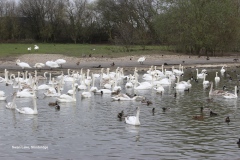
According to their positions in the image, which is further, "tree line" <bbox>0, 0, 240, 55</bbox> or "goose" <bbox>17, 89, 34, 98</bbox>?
"tree line" <bbox>0, 0, 240, 55</bbox>

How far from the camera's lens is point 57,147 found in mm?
13875

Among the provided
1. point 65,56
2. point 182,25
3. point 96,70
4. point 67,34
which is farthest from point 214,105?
point 67,34

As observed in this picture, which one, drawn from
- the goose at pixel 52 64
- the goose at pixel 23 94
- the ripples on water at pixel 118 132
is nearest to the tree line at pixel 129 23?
the goose at pixel 52 64

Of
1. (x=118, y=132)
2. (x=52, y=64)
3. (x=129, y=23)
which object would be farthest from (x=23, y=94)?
(x=129, y=23)

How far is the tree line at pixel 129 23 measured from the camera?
56.2 m

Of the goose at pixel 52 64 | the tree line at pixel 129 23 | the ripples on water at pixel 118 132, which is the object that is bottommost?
the ripples on water at pixel 118 132

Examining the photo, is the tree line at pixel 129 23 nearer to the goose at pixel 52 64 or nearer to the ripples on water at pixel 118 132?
the goose at pixel 52 64

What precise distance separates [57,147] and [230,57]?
4505 cm

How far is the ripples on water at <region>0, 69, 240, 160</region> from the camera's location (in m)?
13.2

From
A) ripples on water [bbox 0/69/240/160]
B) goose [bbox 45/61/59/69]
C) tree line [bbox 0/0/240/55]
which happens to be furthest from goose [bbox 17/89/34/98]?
tree line [bbox 0/0/240/55]

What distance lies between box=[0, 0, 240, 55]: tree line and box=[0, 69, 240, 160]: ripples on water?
3486 centimetres

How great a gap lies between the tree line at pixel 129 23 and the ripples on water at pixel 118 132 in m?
34.9

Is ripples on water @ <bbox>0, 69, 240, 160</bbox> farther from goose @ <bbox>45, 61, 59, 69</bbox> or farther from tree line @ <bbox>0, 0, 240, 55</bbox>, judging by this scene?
tree line @ <bbox>0, 0, 240, 55</bbox>

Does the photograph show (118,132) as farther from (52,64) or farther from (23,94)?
(52,64)
